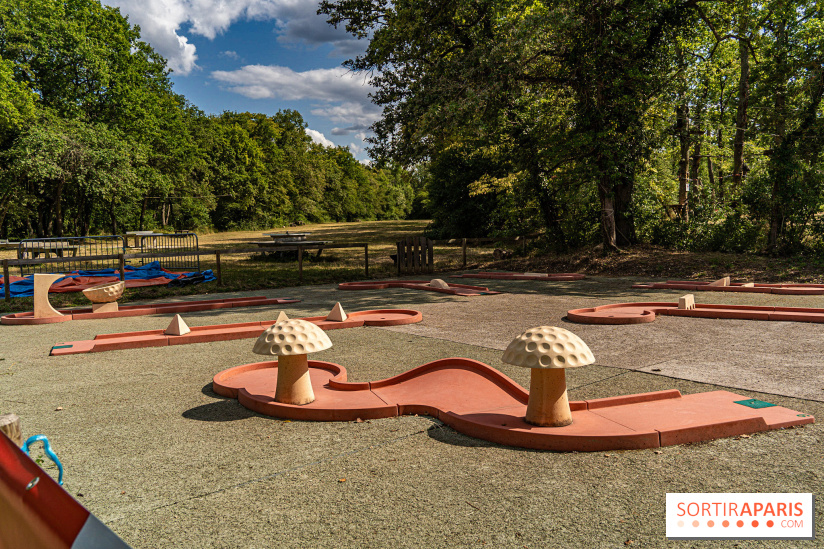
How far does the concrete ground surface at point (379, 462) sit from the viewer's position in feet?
8.02

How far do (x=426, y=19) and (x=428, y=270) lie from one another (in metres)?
7.95

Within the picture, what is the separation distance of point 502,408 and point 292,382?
1.68 m

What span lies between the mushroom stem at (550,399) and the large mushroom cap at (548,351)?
0.78 feet

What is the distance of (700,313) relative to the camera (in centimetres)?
793

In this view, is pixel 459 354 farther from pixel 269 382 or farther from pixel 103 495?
pixel 103 495

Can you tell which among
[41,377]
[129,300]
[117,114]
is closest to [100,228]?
[117,114]

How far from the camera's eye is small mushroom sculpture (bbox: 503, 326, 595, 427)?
3227 mm

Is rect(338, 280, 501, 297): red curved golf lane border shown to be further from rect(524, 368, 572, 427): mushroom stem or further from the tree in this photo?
rect(524, 368, 572, 427): mushroom stem

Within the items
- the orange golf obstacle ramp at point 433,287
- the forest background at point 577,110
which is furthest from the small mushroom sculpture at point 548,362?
the forest background at point 577,110

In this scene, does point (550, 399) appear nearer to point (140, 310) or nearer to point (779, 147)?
point (140, 310)

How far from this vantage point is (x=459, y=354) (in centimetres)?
605

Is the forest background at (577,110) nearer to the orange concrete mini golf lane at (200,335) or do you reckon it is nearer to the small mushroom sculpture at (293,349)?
the orange concrete mini golf lane at (200,335)

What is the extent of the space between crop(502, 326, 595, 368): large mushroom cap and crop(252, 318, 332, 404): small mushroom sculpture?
1.45m

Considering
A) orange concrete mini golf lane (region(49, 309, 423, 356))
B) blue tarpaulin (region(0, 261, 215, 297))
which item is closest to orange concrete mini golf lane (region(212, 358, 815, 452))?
orange concrete mini golf lane (region(49, 309, 423, 356))
